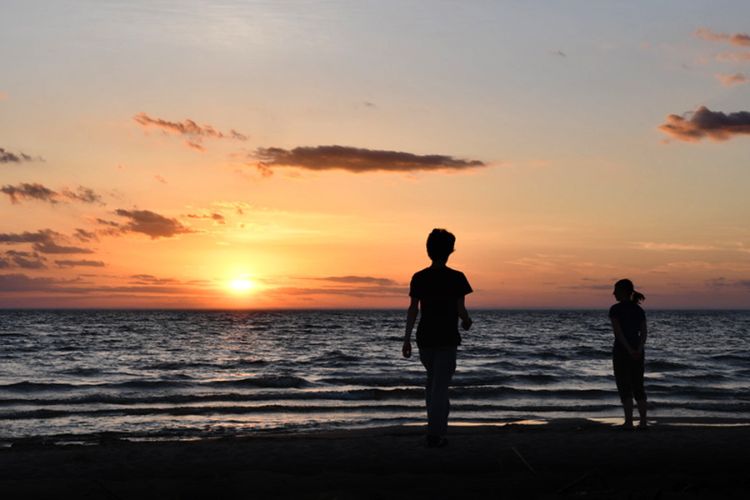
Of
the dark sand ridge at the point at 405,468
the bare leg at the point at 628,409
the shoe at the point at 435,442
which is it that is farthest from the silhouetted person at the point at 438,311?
the bare leg at the point at 628,409

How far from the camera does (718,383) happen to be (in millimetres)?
24875

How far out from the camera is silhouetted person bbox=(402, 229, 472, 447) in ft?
25.4

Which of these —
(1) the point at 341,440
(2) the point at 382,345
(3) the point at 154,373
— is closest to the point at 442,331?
(1) the point at 341,440

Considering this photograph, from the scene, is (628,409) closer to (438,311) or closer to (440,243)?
(438,311)

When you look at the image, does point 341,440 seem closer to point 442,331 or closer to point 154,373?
point 442,331

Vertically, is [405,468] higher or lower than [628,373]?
lower

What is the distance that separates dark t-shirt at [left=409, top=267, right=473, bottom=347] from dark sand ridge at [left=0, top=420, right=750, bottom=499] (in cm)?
119

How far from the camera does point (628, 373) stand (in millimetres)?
10266

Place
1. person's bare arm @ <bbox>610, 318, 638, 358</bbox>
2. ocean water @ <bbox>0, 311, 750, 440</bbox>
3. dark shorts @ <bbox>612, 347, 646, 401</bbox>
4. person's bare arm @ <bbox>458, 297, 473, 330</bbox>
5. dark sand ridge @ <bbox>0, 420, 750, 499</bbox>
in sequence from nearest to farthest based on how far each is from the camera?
dark sand ridge @ <bbox>0, 420, 750, 499</bbox>, person's bare arm @ <bbox>458, 297, 473, 330</bbox>, person's bare arm @ <bbox>610, 318, 638, 358</bbox>, dark shorts @ <bbox>612, 347, 646, 401</bbox>, ocean water @ <bbox>0, 311, 750, 440</bbox>

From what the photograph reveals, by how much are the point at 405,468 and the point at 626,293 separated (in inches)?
172

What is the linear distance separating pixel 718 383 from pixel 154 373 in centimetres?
1926

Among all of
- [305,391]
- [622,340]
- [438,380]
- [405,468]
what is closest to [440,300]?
[438,380]

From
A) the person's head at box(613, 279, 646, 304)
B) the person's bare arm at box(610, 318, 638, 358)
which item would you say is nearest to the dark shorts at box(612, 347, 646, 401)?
the person's bare arm at box(610, 318, 638, 358)

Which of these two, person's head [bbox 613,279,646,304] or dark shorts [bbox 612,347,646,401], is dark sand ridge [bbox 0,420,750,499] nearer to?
dark shorts [bbox 612,347,646,401]
